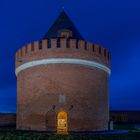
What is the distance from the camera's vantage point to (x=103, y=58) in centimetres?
2355

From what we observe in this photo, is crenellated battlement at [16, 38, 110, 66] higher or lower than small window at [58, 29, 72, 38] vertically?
lower

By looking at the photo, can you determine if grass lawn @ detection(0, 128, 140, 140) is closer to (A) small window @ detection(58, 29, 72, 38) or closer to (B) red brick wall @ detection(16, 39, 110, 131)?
(B) red brick wall @ detection(16, 39, 110, 131)

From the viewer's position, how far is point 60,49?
22.0 metres

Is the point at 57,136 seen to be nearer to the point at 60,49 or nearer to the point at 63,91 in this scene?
the point at 63,91

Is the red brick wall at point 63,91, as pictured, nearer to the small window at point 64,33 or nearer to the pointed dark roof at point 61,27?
the small window at point 64,33

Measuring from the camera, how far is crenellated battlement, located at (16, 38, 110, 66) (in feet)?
72.2

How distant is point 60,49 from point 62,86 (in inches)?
85.6

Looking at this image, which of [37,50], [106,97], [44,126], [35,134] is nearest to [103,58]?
[106,97]

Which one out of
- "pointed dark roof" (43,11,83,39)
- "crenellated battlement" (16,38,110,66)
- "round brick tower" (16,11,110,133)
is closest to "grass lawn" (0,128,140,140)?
"round brick tower" (16,11,110,133)

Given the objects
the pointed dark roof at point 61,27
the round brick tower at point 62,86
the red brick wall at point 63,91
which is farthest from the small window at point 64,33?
the red brick wall at point 63,91

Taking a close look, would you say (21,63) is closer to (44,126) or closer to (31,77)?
(31,77)

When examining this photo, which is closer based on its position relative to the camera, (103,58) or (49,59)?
(49,59)

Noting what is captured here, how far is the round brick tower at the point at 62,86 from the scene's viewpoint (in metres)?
21.6

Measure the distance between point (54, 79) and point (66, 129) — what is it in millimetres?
2948
